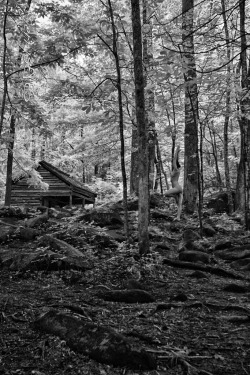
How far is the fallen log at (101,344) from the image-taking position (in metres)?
2.46

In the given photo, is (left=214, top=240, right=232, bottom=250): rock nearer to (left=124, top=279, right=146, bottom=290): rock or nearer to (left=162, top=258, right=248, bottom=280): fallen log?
(left=162, top=258, right=248, bottom=280): fallen log

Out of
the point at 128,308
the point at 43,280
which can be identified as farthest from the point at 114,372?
the point at 43,280

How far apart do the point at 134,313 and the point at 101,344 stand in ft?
4.25

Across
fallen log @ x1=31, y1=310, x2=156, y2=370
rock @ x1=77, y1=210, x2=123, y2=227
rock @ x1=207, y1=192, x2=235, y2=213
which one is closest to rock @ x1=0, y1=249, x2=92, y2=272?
fallen log @ x1=31, y1=310, x2=156, y2=370

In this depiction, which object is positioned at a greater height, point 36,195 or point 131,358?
point 36,195

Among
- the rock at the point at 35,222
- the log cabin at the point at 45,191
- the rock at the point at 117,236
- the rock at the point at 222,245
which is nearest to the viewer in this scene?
the rock at the point at 117,236

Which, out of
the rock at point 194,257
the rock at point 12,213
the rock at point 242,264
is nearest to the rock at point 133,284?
the rock at point 194,257

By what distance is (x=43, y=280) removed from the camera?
17.2 feet

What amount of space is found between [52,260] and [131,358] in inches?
137

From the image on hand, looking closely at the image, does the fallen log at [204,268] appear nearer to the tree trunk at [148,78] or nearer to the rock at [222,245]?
the rock at [222,245]

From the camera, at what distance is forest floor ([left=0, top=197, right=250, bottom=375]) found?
255cm

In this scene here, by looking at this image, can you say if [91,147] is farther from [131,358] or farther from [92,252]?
[131,358]

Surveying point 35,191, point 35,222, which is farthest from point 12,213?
point 35,191

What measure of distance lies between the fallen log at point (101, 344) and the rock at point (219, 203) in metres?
11.6
